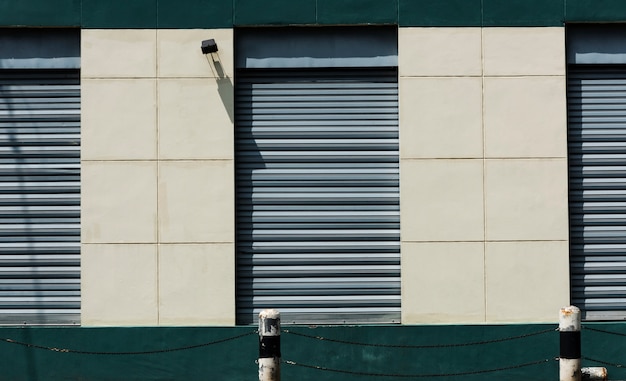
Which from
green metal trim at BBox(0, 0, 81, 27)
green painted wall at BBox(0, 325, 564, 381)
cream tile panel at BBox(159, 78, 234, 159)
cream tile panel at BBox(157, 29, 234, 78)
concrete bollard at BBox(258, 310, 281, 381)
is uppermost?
green metal trim at BBox(0, 0, 81, 27)

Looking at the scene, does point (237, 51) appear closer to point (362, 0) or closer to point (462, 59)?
point (362, 0)

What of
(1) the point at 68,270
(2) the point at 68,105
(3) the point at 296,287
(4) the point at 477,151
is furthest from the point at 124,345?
(4) the point at 477,151

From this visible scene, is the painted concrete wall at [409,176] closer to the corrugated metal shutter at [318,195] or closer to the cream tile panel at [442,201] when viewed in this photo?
the cream tile panel at [442,201]

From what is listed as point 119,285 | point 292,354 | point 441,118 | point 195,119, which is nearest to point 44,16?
point 195,119

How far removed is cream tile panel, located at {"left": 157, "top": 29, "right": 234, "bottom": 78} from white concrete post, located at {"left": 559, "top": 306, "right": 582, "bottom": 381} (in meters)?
5.53

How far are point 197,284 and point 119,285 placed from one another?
0.96 metres

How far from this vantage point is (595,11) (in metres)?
13.4

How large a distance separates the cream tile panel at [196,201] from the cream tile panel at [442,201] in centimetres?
217

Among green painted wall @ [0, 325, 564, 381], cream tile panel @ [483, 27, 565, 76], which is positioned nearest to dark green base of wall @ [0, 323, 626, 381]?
green painted wall @ [0, 325, 564, 381]

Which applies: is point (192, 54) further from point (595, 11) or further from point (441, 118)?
point (595, 11)

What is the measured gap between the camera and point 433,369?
43.1 feet

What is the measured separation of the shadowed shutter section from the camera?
1351 cm

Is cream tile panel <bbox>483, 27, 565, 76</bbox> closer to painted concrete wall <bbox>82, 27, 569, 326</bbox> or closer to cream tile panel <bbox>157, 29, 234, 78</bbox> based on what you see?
painted concrete wall <bbox>82, 27, 569, 326</bbox>

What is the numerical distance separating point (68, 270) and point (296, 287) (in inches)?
113
